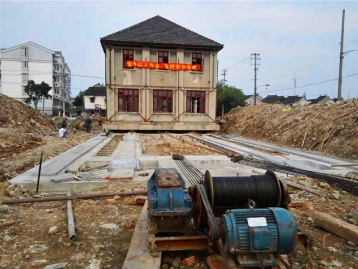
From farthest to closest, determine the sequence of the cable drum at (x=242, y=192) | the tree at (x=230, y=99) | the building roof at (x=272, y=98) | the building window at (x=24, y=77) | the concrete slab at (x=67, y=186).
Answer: the building roof at (x=272, y=98), the building window at (x=24, y=77), the tree at (x=230, y=99), the concrete slab at (x=67, y=186), the cable drum at (x=242, y=192)

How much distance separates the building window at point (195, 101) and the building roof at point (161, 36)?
13.7 ft

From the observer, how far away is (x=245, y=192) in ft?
12.5

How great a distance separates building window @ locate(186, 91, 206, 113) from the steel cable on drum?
74.5 feet

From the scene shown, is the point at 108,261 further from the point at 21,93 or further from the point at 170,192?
the point at 21,93

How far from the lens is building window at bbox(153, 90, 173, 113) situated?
25828mm

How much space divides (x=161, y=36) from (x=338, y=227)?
2439 cm

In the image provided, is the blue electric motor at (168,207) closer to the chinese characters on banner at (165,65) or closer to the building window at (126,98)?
the building window at (126,98)

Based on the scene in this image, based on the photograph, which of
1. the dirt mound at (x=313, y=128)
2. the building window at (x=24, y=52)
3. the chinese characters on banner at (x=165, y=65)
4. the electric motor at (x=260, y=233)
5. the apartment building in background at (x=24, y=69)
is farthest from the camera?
the building window at (x=24, y=52)

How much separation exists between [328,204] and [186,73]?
2145 cm

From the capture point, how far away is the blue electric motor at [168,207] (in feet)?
11.4

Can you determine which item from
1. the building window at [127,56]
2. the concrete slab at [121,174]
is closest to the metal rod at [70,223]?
the concrete slab at [121,174]

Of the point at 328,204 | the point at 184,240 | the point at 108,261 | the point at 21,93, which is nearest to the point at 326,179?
the point at 328,204

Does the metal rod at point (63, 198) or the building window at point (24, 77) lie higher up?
the building window at point (24, 77)

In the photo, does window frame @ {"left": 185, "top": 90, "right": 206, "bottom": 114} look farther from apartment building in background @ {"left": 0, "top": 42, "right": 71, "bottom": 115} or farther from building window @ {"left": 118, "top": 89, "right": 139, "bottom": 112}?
apartment building in background @ {"left": 0, "top": 42, "right": 71, "bottom": 115}
